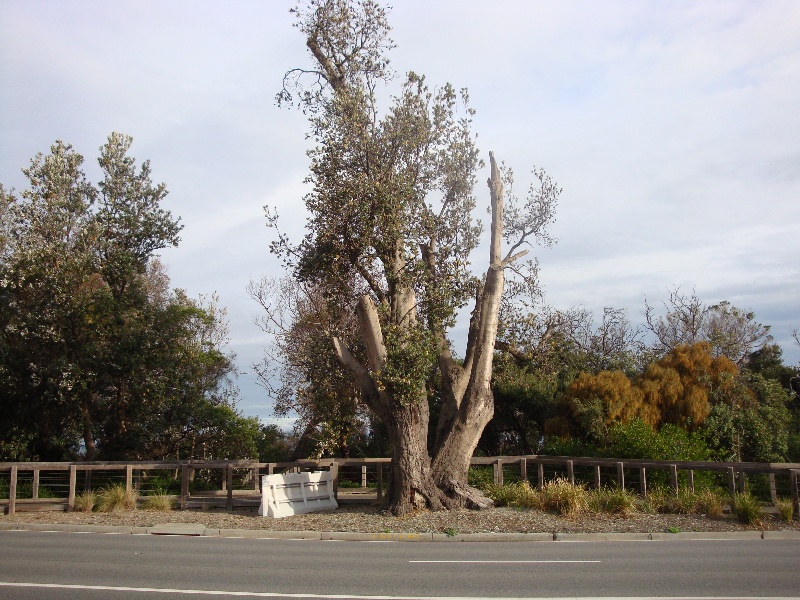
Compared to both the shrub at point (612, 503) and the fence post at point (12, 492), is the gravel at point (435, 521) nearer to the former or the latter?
the shrub at point (612, 503)

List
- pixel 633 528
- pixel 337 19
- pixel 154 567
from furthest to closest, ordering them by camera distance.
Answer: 1. pixel 337 19
2. pixel 633 528
3. pixel 154 567

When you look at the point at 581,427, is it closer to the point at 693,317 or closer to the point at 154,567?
the point at 693,317

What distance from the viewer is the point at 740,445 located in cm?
2255

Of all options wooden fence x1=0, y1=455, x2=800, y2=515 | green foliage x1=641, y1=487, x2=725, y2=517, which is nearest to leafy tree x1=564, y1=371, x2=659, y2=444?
wooden fence x1=0, y1=455, x2=800, y2=515

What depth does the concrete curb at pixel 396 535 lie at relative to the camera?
1438 centimetres

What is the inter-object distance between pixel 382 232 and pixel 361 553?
7.64 metres

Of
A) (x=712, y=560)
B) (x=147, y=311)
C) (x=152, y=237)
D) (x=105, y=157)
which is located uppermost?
(x=105, y=157)

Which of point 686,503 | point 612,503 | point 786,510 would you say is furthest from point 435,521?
point 786,510

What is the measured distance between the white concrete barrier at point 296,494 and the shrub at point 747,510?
9.29m

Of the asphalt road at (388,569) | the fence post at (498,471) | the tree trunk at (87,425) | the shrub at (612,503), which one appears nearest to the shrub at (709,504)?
the shrub at (612,503)

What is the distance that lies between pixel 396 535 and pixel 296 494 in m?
3.98

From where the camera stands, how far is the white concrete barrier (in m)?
17.4

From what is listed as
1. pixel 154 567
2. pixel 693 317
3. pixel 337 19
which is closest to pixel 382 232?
pixel 337 19

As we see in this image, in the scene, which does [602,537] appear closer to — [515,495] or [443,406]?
[515,495]
